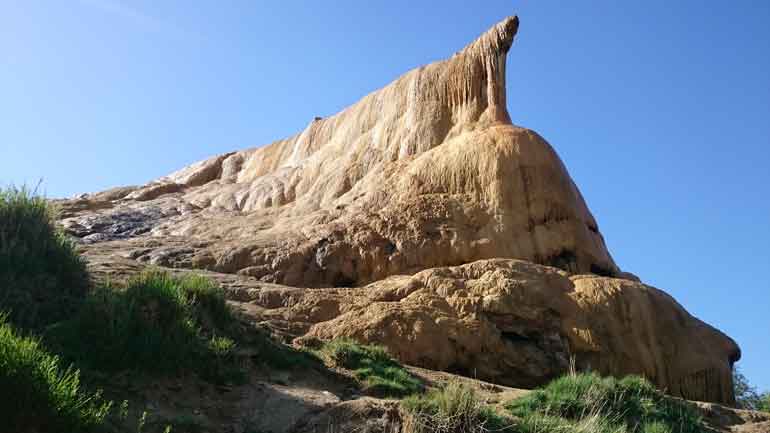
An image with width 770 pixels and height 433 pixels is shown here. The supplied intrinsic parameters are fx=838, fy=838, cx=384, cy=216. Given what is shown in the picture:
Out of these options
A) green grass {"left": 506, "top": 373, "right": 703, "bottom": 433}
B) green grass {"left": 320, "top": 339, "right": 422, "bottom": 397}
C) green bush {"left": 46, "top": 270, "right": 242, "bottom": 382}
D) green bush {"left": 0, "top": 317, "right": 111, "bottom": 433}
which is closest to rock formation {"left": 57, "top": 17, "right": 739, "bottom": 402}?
green grass {"left": 320, "top": 339, "right": 422, "bottom": 397}

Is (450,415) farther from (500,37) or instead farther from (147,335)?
(500,37)

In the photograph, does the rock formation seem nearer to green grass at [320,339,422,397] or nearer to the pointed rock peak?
the pointed rock peak

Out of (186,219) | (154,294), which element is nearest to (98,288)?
(154,294)

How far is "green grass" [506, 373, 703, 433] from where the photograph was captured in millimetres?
10930

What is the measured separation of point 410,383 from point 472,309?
459 centimetres

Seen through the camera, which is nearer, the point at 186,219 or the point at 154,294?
the point at 154,294

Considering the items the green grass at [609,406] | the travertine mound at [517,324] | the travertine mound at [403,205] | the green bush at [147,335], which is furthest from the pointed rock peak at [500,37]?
the green bush at [147,335]

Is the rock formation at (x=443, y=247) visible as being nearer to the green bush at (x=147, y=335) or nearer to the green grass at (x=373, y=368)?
the green grass at (x=373, y=368)

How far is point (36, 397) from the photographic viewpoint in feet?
23.8

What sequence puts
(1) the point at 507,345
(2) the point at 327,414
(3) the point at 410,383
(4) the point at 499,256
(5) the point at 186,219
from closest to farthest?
Answer: (2) the point at 327,414, (3) the point at 410,383, (1) the point at 507,345, (4) the point at 499,256, (5) the point at 186,219

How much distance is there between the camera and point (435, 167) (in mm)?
20641

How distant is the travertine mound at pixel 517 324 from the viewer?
15.7 m

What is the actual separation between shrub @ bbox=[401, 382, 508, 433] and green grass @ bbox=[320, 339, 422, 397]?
1601 millimetres

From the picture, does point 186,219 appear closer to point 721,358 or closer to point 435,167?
point 435,167
